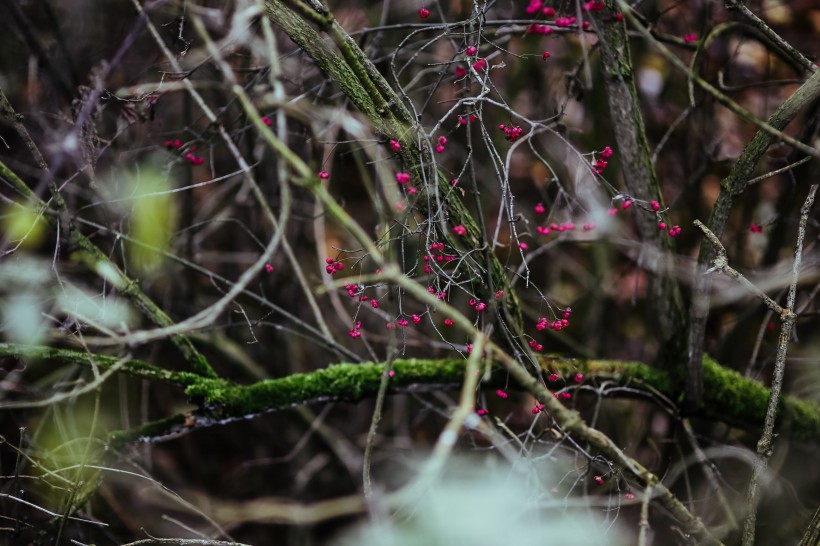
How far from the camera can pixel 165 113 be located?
4.06 meters

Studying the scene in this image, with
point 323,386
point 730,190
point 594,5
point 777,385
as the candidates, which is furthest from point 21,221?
point 777,385

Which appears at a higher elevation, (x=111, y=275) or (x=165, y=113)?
(x=165, y=113)

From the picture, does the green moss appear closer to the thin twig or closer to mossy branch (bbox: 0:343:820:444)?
mossy branch (bbox: 0:343:820:444)

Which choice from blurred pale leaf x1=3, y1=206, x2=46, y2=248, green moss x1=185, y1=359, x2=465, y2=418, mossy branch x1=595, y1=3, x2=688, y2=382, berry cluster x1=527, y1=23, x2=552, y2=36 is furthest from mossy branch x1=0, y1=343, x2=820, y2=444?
berry cluster x1=527, y1=23, x2=552, y2=36

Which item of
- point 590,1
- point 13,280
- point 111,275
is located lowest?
point 13,280

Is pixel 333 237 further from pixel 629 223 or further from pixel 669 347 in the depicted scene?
pixel 669 347

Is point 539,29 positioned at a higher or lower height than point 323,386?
higher

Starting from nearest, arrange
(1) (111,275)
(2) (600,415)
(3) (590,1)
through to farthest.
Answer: (3) (590,1)
(1) (111,275)
(2) (600,415)

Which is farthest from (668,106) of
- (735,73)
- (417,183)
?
(417,183)

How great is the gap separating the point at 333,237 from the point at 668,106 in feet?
8.26

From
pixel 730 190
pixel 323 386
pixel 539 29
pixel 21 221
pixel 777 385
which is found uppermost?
pixel 539 29

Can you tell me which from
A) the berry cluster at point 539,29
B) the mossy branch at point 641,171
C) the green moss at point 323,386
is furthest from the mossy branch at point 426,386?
the berry cluster at point 539,29

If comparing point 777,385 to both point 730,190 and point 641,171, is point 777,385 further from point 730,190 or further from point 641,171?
point 641,171

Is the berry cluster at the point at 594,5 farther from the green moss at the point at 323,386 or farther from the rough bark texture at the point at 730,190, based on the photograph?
the green moss at the point at 323,386
